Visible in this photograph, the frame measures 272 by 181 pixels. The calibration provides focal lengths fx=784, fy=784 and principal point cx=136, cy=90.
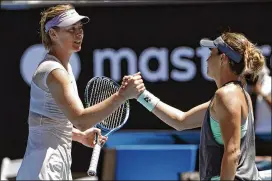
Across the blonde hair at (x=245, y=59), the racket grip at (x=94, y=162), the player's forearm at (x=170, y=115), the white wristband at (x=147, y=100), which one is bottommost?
the racket grip at (x=94, y=162)

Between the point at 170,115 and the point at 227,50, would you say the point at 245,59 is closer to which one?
the point at 227,50

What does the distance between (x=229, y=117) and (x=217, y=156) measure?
0.23 metres

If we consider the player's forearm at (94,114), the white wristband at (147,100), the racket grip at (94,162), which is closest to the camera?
the player's forearm at (94,114)

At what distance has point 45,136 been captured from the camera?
3.89 metres

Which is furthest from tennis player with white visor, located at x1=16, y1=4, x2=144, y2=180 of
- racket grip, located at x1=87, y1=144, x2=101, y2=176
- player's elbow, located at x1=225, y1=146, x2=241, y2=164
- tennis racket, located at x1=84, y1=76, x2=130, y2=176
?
player's elbow, located at x1=225, y1=146, x2=241, y2=164

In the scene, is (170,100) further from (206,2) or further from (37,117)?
(37,117)

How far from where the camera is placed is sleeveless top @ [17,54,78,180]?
386 cm

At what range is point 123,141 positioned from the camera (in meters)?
7.64

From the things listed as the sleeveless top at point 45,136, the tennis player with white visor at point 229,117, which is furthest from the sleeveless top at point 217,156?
the sleeveless top at point 45,136

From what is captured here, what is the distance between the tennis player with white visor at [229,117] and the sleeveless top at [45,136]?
70 centimetres

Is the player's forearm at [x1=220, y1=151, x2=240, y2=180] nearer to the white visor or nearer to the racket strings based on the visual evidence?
the racket strings

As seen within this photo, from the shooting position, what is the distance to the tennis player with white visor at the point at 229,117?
11.7ft

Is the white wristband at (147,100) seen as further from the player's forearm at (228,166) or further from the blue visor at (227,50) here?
the player's forearm at (228,166)

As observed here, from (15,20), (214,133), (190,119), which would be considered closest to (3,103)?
(15,20)
